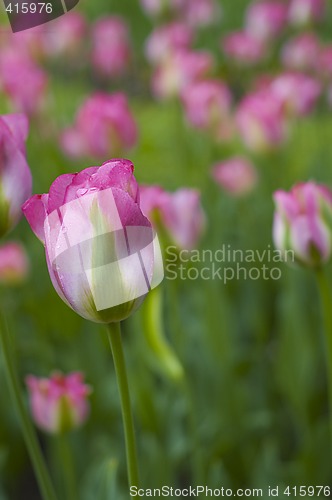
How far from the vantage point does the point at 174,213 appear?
1.70 ft

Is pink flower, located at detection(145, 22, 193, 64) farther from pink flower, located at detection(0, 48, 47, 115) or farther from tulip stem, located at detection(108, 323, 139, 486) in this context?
tulip stem, located at detection(108, 323, 139, 486)

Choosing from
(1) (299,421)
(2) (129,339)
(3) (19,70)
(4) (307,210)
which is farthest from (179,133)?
(4) (307,210)

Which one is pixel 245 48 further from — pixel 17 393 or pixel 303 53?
pixel 17 393

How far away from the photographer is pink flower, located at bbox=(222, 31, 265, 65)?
1.44 m

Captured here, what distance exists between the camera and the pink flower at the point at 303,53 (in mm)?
1364

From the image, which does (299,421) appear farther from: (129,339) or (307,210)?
(307,210)

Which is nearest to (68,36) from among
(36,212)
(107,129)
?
(107,129)

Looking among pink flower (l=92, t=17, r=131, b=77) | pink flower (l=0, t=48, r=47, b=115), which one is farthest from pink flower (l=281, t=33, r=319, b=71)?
pink flower (l=0, t=48, r=47, b=115)

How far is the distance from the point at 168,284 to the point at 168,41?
31.8 inches

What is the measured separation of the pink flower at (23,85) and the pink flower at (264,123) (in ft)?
0.98

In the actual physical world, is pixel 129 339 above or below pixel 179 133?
below

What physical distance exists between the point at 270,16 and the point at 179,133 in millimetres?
296

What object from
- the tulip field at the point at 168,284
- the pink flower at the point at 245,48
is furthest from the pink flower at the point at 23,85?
the pink flower at the point at 245,48

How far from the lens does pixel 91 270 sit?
269mm
